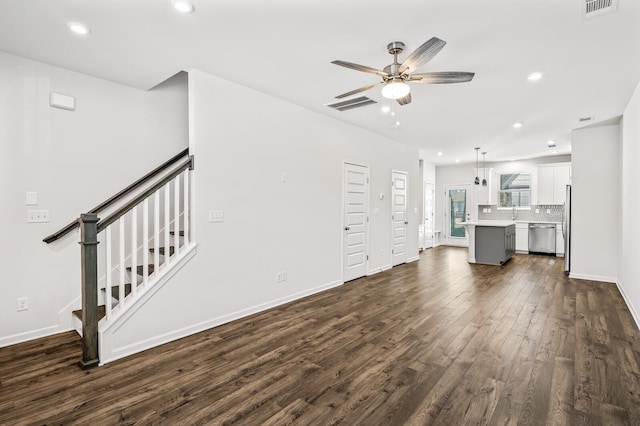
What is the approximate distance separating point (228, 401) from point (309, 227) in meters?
2.85

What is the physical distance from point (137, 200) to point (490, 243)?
7.23 metres

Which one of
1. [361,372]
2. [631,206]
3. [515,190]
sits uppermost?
[515,190]

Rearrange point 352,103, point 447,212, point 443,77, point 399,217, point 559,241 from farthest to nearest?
point 447,212 < point 559,241 < point 399,217 < point 352,103 < point 443,77

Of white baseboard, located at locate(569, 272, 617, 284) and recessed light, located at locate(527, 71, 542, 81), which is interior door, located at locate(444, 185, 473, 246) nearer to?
white baseboard, located at locate(569, 272, 617, 284)

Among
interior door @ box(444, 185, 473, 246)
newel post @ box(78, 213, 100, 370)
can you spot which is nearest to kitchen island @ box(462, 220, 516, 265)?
interior door @ box(444, 185, 473, 246)

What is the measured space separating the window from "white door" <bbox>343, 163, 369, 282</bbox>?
611cm

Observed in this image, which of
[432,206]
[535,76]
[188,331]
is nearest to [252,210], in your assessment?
[188,331]

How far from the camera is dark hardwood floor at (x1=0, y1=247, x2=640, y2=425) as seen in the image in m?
2.07

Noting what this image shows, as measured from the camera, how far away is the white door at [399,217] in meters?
6.85

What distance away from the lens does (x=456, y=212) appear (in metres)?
10.7

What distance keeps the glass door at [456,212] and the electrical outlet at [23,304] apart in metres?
10.5

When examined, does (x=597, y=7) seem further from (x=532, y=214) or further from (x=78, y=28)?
(x=532, y=214)

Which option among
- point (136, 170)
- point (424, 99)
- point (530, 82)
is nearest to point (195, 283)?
point (136, 170)

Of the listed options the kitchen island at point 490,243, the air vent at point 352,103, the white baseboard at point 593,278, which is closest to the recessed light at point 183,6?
the air vent at point 352,103
